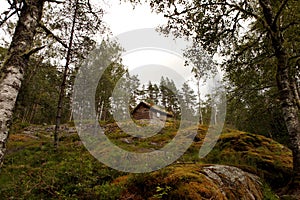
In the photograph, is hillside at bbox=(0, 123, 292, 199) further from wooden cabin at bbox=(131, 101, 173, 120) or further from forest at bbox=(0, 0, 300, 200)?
wooden cabin at bbox=(131, 101, 173, 120)

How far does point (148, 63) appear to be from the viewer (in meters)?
11.5

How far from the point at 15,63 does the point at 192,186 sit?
3.46 metres

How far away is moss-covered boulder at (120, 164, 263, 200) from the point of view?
3.61 m

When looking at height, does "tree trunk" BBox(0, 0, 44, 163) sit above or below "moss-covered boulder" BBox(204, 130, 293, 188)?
above

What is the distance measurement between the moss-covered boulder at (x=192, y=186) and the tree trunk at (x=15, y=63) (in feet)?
8.29

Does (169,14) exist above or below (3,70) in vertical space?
above

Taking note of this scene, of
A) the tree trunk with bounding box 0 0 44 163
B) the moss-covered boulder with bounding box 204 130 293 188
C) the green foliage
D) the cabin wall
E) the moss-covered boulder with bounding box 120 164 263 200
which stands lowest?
the green foliage

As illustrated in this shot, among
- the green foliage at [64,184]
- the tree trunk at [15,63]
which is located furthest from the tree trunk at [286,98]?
the tree trunk at [15,63]

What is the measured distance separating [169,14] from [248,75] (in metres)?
4.39

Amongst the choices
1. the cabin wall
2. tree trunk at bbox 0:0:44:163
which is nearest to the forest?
tree trunk at bbox 0:0:44:163

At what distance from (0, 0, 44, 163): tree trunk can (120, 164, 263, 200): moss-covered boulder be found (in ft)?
8.29

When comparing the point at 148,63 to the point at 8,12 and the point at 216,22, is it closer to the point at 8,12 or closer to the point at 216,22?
the point at 216,22

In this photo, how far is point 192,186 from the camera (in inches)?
145

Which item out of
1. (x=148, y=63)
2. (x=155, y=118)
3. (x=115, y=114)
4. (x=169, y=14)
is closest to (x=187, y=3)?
(x=169, y=14)
